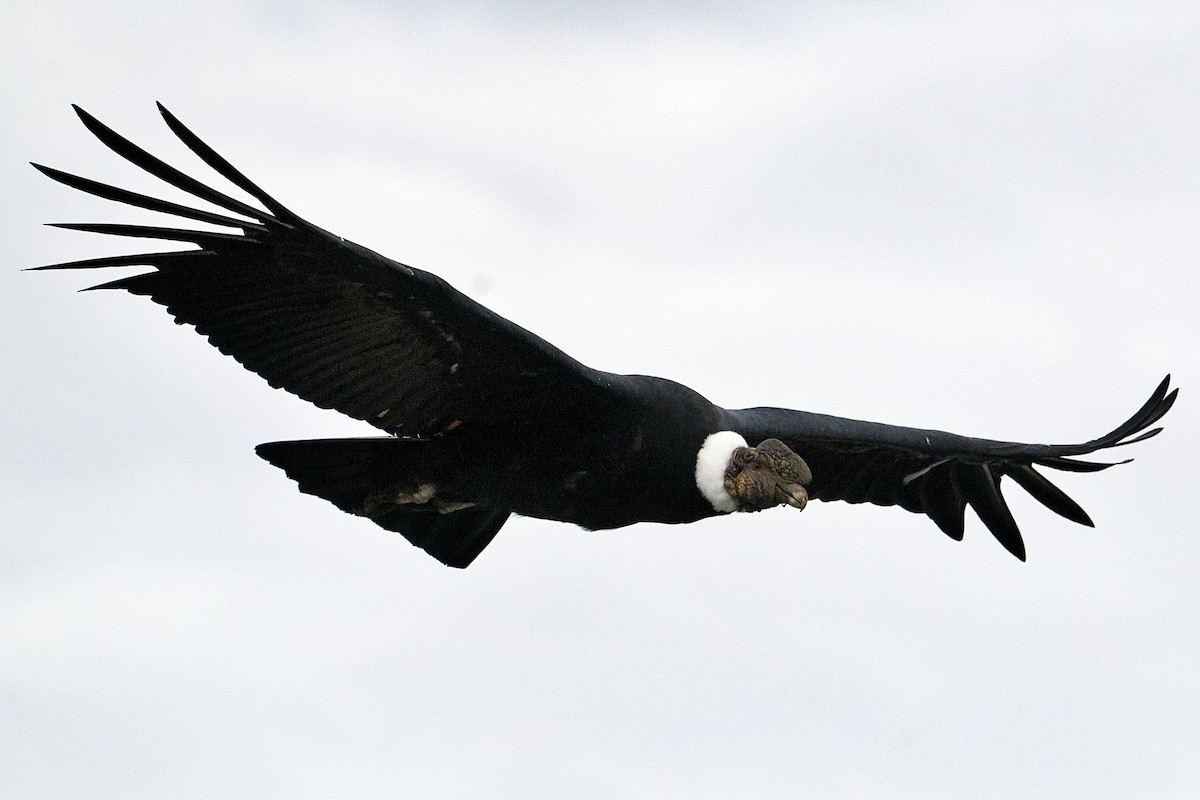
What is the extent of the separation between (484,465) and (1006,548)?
14.3 ft

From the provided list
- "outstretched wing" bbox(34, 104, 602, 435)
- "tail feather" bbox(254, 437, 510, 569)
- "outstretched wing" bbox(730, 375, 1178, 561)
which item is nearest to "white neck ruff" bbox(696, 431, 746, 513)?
"outstretched wing" bbox(730, 375, 1178, 561)

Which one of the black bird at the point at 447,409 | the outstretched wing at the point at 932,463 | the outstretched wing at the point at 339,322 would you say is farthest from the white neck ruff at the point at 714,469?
the outstretched wing at the point at 339,322

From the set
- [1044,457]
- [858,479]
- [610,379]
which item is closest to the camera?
[610,379]

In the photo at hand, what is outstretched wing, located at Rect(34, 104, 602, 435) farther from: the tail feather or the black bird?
the tail feather

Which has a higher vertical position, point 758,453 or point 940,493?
point 940,493

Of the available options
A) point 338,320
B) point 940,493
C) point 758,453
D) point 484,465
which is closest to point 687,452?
point 758,453

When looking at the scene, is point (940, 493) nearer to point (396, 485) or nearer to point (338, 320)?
point (396, 485)

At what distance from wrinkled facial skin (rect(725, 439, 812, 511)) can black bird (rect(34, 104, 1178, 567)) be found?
11mm

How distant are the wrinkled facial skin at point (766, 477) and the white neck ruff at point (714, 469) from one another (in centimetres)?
3

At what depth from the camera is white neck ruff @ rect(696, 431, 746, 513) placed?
9.93 meters

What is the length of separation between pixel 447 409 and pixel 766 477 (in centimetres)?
185

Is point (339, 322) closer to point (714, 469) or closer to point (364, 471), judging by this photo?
point (364, 471)

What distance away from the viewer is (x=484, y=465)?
9781 millimetres

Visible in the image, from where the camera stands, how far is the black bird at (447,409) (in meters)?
8.63
